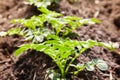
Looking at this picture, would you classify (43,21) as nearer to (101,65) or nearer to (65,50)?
(65,50)

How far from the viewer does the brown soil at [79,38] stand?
2463 mm

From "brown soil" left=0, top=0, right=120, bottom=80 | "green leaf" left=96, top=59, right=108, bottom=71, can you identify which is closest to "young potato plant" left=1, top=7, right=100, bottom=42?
"brown soil" left=0, top=0, right=120, bottom=80

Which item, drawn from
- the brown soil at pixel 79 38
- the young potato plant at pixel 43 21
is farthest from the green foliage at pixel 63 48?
the young potato plant at pixel 43 21

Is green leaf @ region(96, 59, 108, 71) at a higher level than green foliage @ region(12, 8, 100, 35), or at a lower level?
lower

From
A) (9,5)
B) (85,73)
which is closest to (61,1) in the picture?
(9,5)

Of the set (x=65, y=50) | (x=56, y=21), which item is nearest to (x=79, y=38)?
(x=56, y=21)

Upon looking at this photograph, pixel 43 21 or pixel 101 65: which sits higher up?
pixel 43 21

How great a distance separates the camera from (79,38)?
279cm

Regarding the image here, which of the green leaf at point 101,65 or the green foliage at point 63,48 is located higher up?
the green foliage at point 63,48

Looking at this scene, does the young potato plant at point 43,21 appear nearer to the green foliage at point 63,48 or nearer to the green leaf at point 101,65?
the green foliage at point 63,48

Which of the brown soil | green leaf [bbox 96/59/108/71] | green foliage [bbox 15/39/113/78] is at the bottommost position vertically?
the brown soil

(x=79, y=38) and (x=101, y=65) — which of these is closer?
(x=101, y=65)

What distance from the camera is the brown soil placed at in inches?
97.0

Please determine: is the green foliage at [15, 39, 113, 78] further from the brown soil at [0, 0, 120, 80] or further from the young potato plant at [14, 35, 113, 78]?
the brown soil at [0, 0, 120, 80]
